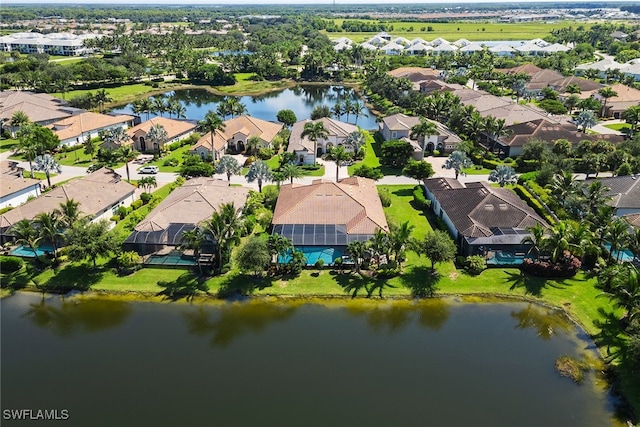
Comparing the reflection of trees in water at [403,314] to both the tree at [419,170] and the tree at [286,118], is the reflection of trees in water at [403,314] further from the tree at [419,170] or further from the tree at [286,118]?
the tree at [286,118]

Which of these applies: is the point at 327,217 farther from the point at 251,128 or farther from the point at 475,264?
the point at 251,128

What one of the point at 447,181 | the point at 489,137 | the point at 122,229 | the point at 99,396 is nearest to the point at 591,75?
the point at 489,137

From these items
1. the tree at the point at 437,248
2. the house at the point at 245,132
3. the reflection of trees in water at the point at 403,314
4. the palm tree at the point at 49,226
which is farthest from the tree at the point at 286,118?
the reflection of trees in water at the point at 403,314

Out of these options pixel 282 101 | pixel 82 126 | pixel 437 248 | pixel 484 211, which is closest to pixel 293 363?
pixel 437 248

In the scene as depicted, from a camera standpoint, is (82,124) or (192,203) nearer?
(192,203)

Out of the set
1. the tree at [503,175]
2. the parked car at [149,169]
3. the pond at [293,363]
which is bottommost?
the pond at [293,363]
